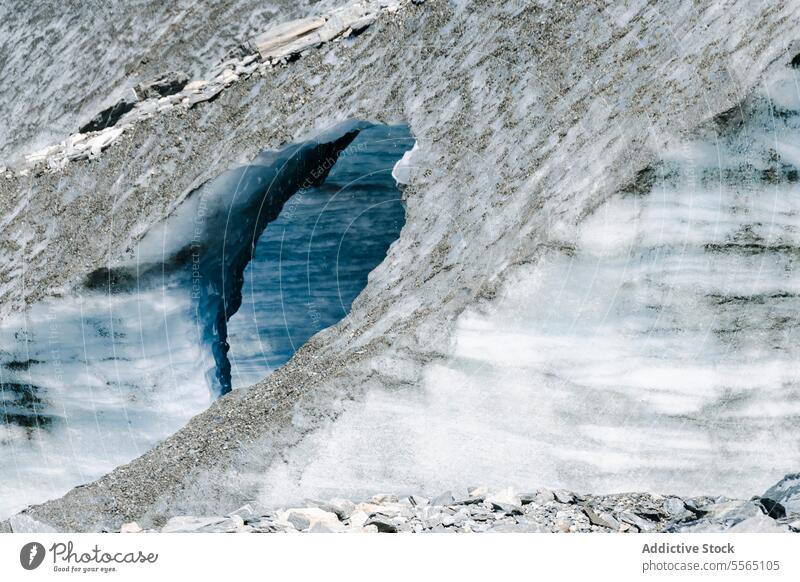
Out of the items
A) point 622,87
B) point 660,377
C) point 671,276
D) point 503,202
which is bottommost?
point 660,377

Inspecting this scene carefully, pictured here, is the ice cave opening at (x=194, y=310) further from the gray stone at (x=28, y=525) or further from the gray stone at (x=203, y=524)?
the gray stone at (x=203, y=524)

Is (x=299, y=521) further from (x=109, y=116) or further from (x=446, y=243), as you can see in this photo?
(x=109, y=116)

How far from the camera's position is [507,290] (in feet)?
30.4

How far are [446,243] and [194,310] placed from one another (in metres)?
2.84

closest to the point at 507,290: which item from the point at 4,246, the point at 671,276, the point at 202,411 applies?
the point at 671,276

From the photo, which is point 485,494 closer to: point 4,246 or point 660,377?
point 660,377

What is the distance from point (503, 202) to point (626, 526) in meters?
3.05

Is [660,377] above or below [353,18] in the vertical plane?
below

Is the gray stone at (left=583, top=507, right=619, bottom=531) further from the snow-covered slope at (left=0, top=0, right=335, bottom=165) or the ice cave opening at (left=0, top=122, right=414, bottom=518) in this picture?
the snow-covered slope at (left=0, top=0, right=335, bottom=165)

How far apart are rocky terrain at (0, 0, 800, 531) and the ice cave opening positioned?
26 centimetres

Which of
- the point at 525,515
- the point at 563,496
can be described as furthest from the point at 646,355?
the point at 525,515
